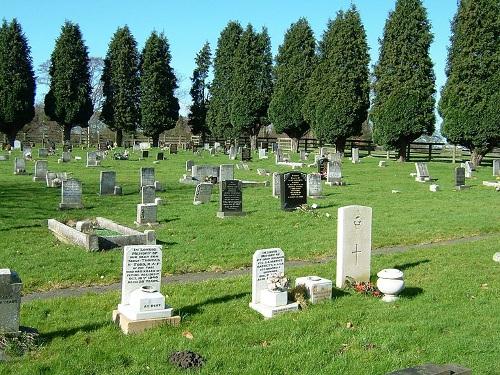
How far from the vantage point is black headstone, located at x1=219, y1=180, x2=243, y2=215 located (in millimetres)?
17656

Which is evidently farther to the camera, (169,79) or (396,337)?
(169,79)

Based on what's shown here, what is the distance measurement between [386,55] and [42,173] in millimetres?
28973

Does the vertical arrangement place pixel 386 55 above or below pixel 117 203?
above

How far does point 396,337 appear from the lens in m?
7.24

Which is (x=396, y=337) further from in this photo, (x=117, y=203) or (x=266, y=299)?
(x=117, y=203)

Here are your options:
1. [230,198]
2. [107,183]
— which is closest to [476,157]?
[107,183]

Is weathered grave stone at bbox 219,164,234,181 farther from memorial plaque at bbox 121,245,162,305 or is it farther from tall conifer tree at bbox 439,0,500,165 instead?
tall conifer tree at bbox 439,0,500,165

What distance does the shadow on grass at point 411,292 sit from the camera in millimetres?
9298

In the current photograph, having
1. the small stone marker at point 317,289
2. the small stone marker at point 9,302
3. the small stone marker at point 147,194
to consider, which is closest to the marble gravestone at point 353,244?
the small stone marker at point 317,289

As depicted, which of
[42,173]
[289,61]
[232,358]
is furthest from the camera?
[289,61]

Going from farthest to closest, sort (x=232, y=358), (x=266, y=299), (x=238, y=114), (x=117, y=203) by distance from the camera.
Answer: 1. (x=238, y=114)
2. (x=117, y=203)
3. (x=266, y=299)
4. (x=232, y=358)

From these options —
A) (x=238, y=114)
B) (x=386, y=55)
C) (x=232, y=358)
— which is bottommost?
(x=232, y=358)

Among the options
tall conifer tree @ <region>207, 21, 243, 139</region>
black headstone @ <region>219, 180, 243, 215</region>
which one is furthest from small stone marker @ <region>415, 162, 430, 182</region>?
tall conifer tree @ <region>207, 21, 243, 139</region>

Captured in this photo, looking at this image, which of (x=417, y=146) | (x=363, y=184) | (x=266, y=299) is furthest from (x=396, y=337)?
(x=417, y=146)
